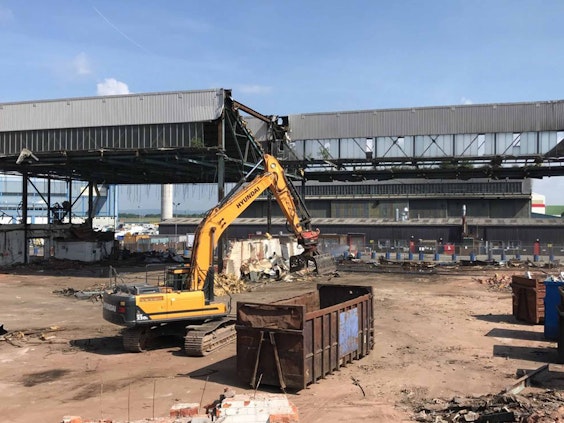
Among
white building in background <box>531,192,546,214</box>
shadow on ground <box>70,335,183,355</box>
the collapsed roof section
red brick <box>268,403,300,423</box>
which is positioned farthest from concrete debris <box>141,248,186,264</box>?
white building in background <box>531,192,546,214</box>

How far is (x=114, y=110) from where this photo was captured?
30672 millimetres

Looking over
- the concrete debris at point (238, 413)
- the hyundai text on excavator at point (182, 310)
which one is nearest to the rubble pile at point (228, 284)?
the hyundai text on excavator at point (182, 310)

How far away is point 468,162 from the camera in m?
35.2

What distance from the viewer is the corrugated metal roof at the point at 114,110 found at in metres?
28.5

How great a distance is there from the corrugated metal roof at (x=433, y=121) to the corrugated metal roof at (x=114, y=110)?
10455 mm

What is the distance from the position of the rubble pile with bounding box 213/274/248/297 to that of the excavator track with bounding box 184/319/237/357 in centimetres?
1044

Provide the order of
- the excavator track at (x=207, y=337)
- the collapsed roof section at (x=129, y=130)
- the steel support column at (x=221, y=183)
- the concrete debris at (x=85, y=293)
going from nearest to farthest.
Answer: the excavator track at (x=207, y=337) < the concrete debris at (x=85, y=293) < the steel support column at (x=221, y=183) < the collapsed roof section at (x=129, y=130)

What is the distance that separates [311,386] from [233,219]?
10.1m

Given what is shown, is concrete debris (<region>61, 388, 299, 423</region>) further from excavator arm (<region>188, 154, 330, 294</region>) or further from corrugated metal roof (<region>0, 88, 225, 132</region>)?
corrugated metal roof (<region>0, 88, 225, 132</region>)

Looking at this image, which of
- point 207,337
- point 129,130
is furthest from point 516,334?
point 129,130

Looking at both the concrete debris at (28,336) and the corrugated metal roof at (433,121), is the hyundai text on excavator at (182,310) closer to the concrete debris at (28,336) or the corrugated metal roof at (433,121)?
the concrete debris at (28,336)

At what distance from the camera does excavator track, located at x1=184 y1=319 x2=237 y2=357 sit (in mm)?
12578

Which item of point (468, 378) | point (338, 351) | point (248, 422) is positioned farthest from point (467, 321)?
point (248, 422)

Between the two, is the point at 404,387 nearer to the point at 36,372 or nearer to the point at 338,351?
the point at 338,351
